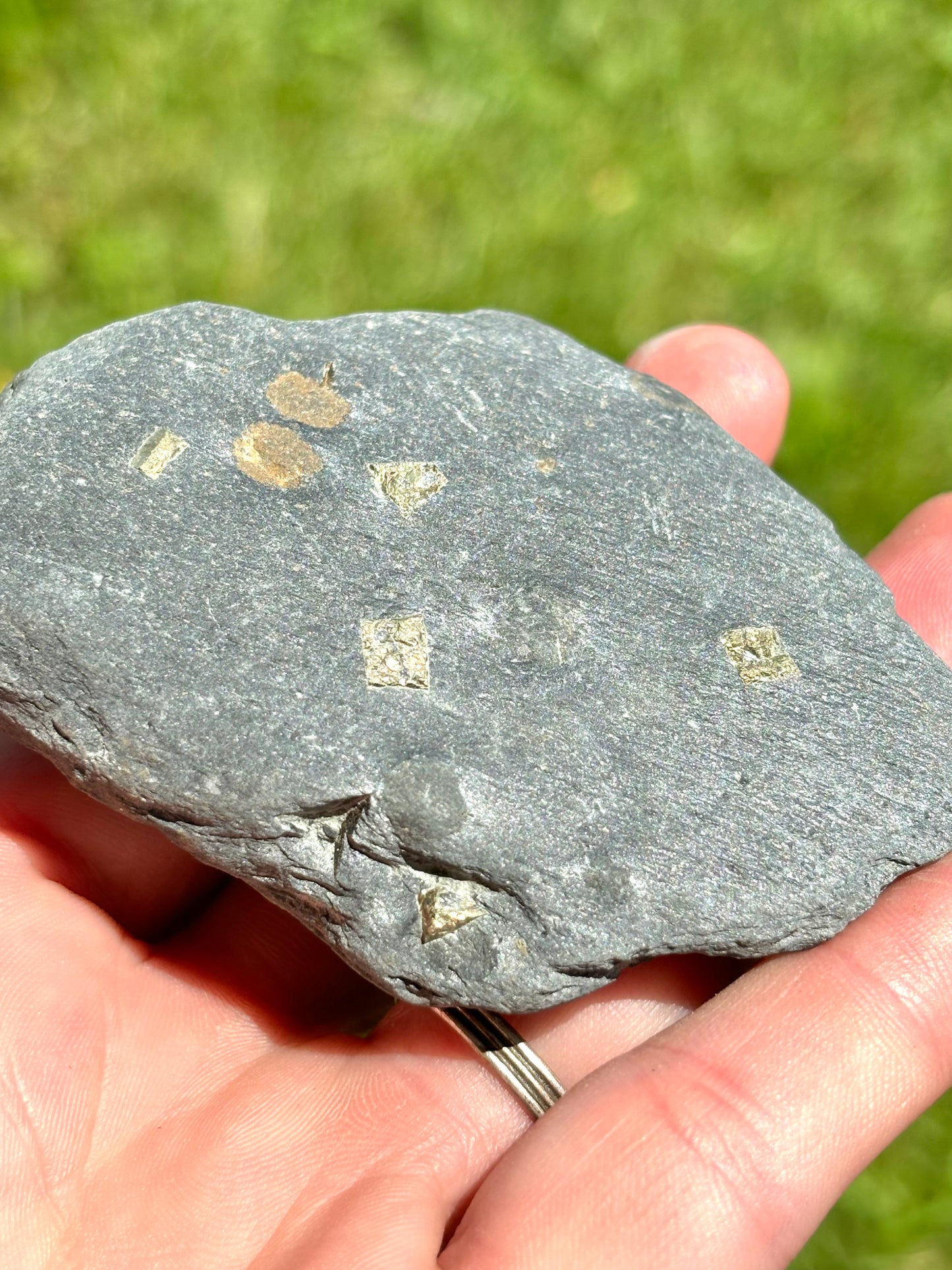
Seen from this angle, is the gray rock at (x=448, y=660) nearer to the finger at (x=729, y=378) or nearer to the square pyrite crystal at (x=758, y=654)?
the square pyrite crystal at (x=758, y=654)

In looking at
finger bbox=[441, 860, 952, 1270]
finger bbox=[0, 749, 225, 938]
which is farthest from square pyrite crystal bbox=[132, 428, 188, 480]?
finger bbox=[441, 860, 952, 1270]

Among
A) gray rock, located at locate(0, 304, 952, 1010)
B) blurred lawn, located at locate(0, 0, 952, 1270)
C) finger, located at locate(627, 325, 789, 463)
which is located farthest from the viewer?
blurred lawn, located at locate(0, 0, 952, 1270)

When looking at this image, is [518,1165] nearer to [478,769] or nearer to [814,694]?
[478,769]

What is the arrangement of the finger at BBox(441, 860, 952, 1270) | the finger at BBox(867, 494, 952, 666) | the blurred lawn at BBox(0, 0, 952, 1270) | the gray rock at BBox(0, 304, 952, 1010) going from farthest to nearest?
the blurred lawn at BBox(0, 0, 952, 1270) → the finger at BBox(867, 494, 952, 666) → the gray rock at BBox(0, 304, 952, 1010) → the finger at BBox(441, 860, 952, 1270)

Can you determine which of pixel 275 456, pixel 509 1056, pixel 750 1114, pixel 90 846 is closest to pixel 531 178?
pixel 275 456

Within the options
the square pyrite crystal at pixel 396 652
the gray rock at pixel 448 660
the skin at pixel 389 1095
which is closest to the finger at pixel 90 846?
the skin at pixel 389 1095

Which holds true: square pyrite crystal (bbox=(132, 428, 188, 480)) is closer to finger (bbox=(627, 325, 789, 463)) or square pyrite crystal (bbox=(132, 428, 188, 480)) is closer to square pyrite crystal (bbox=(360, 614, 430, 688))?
square pyrite crystal (bbox=(360, 614, 430, 688))

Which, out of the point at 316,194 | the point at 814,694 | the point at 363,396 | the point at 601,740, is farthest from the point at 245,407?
the point at 316,194
